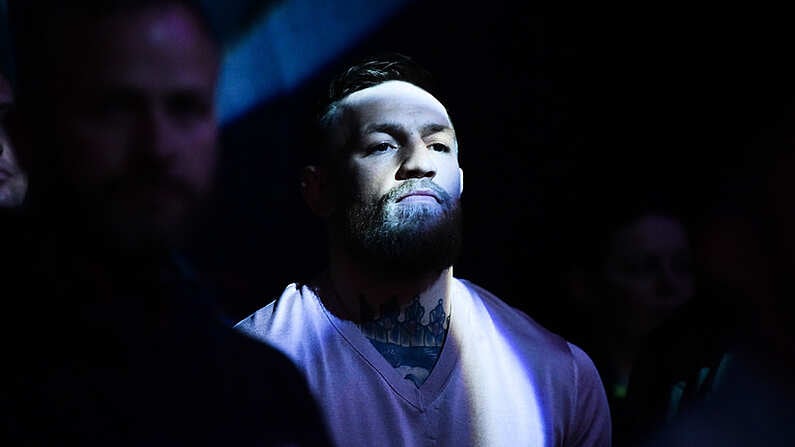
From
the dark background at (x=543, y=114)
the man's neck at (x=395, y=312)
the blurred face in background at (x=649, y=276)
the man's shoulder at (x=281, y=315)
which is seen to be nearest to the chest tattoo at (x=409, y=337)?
the man's neck at (x=395, y=312)

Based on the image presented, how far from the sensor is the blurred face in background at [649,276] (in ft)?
7.75

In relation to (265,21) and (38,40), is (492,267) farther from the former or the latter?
(38,40)

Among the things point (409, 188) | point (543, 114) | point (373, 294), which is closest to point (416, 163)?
point (409, 188)

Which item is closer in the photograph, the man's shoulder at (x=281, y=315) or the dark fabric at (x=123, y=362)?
the dark fabric at (x=123, y=362)

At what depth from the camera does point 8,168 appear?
1.85m

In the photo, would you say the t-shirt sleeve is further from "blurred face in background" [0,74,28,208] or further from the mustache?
"blurred face in background" [0,74,28,208]

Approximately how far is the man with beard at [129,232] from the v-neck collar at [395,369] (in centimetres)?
18

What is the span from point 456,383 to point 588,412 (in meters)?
0.34

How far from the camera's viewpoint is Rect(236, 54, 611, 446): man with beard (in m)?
1.78

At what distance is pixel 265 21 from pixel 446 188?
58 cm

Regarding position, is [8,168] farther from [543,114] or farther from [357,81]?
[543,114]

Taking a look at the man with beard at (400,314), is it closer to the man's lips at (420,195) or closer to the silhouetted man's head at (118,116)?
the man's lips at (420,195)

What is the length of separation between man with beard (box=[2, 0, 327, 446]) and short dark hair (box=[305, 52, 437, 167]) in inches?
12.5

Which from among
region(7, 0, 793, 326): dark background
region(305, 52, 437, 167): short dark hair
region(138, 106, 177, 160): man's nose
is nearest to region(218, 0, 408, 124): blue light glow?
region(7, 0, 793, 326): dark background
